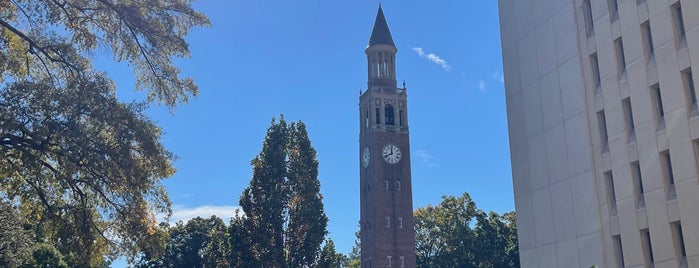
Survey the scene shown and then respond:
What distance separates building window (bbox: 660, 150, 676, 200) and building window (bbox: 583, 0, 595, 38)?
23.8ft

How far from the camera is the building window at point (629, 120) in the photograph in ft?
82.3

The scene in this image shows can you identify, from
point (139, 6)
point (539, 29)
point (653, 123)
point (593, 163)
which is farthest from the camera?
point (539, 29)

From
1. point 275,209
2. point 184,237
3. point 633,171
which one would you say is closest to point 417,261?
point 184,237

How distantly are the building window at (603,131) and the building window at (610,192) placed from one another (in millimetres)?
1092

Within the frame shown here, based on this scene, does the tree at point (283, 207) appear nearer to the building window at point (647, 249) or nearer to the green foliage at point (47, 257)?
the green foliage at point (47, 257)

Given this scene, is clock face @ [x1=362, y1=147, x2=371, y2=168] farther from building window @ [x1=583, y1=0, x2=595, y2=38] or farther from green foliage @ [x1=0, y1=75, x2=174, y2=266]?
green foliage @ [x1=0, y1=75, x2=174, y2=266]

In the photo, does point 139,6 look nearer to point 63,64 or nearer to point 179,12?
point 179,12

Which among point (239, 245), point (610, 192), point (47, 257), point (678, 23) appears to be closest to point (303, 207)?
point (239, 245)

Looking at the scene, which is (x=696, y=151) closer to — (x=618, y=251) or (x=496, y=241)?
(x=618, y=251)

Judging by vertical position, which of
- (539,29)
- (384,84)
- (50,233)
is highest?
(384,84)

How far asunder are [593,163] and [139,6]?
20333 mm

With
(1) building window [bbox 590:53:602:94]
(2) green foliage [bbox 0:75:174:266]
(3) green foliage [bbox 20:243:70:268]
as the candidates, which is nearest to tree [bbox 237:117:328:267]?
(3) green foliage [bbox 20:243:70:268]

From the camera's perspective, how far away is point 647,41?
80.4 ft

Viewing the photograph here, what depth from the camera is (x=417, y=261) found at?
223 feet
